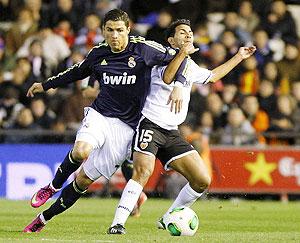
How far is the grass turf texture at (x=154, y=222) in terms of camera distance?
10641 mm

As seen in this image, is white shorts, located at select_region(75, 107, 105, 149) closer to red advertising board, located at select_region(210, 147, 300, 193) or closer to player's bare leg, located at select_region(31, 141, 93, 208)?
player's bare leg, located at select_region(31, 141, 93, 208)

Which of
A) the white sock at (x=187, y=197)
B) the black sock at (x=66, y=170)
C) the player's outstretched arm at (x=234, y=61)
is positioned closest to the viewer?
the black sock at (x=66, y=170)

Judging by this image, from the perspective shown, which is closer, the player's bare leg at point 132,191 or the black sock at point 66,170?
the player's bare leg at point 132,191

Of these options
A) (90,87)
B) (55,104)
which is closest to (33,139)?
(55,104)

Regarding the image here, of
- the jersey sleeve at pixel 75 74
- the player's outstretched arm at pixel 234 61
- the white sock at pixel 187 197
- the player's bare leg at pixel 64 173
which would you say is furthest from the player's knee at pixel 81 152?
the player's outstretched arm at pixel 234 61

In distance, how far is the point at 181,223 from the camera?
1098 centimetres

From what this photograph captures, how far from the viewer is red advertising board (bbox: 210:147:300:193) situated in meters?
19.4

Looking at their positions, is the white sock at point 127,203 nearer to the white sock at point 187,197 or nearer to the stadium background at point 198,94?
the white sock at point 187,197

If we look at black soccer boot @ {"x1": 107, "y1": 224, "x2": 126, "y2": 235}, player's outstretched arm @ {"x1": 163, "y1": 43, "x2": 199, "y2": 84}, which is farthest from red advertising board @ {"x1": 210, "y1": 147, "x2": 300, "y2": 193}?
black soccer boot @ {"x1": 107, "y1": 224, "x2": 126, "y2": 235}

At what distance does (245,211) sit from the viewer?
16.5 m

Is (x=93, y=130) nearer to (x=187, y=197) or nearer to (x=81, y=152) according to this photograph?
(x=81, y=152)

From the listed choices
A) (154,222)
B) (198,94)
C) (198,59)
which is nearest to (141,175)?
(154,222)

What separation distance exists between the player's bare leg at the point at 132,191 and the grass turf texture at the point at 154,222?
17 centimetres

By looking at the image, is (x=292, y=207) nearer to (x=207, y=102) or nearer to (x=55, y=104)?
(x=207, y=102)
